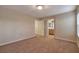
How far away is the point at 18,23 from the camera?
1.37 m

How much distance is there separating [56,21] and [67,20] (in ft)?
0.54

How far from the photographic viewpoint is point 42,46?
135cm

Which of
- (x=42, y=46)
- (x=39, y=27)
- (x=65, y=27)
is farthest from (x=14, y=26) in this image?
(x=65, y=27)

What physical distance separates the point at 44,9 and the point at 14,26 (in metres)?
0.52

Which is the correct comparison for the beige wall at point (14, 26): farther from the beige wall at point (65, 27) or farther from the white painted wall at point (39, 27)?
the beige wall at point (65, 27)

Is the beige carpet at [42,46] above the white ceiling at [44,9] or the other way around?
the other way around

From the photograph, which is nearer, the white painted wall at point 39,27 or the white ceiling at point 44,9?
the white ceiling at point 44,9

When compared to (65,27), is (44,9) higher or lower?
higher

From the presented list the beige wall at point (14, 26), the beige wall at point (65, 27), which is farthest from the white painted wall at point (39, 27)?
the beige wall at point (65, 27)

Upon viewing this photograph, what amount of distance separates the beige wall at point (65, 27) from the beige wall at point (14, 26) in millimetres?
388

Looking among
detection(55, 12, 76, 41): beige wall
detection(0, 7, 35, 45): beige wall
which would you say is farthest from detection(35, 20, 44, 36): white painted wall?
detection(55, 12, 76, 41): beige wall

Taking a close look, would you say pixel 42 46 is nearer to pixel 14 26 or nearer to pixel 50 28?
pixel 50 28

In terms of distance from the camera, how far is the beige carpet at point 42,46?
1301 mm
